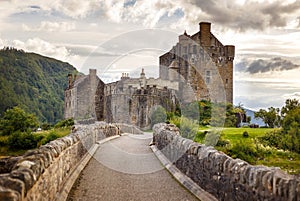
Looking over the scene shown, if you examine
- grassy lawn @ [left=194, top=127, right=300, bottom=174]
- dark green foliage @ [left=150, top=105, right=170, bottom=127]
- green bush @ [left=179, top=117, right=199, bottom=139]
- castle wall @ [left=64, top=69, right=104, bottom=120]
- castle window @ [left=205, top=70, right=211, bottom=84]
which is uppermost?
castle window @ [left=205, top=70, right=211, bottom=84]

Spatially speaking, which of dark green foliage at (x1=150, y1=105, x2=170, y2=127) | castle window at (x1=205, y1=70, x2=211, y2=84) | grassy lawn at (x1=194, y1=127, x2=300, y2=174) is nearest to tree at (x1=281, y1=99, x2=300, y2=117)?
grassy lawn at (x1=194, y1=127, x2=300, y2=174)

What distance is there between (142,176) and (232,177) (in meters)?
4.70

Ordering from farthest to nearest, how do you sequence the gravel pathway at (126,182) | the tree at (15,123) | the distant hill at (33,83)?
the distant hill at (33,83), the tree at (15,123), the gravel pathway at (126,182)

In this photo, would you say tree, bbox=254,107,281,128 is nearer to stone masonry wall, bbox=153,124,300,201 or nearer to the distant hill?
stone masonry wall, bbox=153,124,300,201

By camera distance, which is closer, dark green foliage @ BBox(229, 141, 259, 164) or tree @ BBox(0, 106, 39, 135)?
dark green foliage @ BBox(229, 141, 259, 164)

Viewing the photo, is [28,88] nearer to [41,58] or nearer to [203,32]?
[41,58]

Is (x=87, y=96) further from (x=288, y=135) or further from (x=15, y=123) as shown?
(x=288, y=135)

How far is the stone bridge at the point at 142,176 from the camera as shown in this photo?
540cm

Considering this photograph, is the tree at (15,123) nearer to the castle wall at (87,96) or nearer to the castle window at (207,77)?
the castle wall at (87,96)

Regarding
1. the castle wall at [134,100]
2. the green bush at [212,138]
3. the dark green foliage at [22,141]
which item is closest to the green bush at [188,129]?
the green bush at [212,138]

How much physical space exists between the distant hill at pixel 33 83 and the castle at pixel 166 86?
14.5 metres

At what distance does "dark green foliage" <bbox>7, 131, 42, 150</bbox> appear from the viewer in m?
35.4

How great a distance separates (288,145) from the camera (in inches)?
1243

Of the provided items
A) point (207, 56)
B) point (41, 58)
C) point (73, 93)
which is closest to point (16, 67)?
point (41, 58)
